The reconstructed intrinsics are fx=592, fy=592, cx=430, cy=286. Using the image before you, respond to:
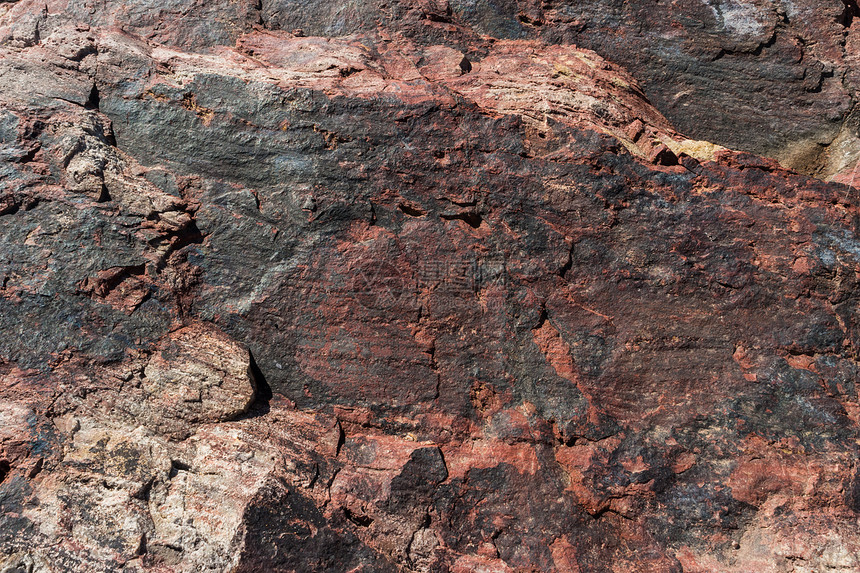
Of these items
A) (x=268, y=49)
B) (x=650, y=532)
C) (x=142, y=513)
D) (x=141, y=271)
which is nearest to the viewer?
(x=142, y=513)

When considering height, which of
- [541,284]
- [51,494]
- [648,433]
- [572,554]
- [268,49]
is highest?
[268,49]

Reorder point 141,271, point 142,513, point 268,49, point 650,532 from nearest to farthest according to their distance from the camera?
point 142,513 < point 650,532 < point 141,271 < point 268,49

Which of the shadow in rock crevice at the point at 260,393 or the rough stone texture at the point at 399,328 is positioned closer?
the rough stone texture at the point at 399,328

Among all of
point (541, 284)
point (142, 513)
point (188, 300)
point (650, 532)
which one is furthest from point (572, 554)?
point (188, 300)

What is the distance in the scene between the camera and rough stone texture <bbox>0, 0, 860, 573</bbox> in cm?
320

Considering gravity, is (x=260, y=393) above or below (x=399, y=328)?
below

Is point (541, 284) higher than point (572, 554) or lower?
higher

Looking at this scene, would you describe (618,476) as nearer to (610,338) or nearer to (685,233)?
(610,338)

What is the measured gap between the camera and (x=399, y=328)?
3.60 metres

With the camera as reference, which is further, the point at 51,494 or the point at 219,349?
the point at 219,349

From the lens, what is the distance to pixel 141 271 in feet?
11.6

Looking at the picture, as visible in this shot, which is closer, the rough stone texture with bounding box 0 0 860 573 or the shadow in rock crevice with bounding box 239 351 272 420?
the rough stone texture with bounding box 0 0 860 573

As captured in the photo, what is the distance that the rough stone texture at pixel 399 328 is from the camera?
126 inches

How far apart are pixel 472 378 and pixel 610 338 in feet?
2.83
